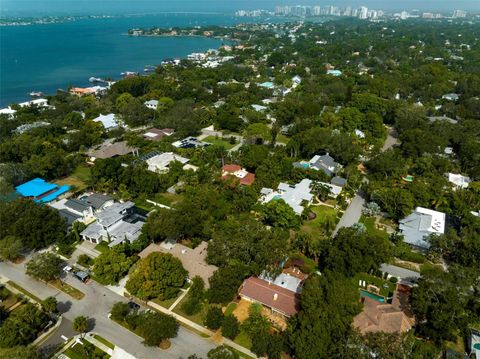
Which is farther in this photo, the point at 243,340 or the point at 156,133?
the point at 156,133

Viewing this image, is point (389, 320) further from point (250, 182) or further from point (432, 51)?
point (432, 51)

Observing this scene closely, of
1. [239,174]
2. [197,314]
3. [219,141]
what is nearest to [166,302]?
[197,314]

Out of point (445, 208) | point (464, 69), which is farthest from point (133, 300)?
point (464, 69)

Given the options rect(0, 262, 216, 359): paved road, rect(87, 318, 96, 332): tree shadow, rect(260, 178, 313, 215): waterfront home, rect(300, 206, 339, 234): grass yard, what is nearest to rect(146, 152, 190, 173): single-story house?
rect(260, 178, 313, 215): waterfront home

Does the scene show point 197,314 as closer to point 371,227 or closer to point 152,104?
point 371,227

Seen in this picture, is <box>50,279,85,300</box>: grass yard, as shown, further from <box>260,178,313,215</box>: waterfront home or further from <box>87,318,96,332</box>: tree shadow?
<box>260,178,313,215</box>: waterfront home

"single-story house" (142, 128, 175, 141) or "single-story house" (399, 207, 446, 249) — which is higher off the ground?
"single-story house" (142, 128, 175, 141)
